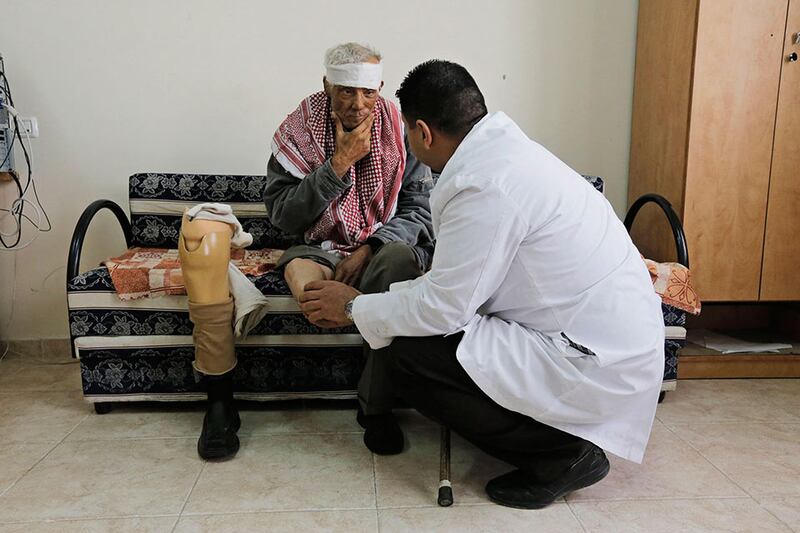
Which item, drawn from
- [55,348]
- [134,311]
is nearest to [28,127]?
[55,348]

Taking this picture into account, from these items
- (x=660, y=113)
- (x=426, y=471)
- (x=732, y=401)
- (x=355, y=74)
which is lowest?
(x=732, y=401)

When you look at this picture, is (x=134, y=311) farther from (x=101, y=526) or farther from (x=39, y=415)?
(x=101, y=526)

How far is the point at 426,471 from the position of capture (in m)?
1.71

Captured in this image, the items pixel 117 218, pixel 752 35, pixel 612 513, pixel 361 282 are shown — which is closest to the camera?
pixel 612 513

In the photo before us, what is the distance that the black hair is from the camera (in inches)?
56.3

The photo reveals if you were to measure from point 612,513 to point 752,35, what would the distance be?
1.94 metres

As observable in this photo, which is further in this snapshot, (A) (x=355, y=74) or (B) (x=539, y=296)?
(A) (x=355, y=74)

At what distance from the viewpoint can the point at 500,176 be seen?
135 centimetres

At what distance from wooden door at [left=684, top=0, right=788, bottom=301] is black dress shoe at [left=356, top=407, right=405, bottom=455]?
1.47 m

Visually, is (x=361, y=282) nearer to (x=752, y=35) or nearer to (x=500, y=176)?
(x=500, y=176)

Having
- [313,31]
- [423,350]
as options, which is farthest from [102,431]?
[313,31]

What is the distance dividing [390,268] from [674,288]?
104cm

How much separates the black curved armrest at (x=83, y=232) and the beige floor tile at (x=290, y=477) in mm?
841

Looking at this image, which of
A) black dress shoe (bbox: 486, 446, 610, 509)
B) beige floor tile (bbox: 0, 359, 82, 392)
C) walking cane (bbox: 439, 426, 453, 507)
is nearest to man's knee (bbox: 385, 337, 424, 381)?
walking cane (bbox: 439, 426, 453, 507)
